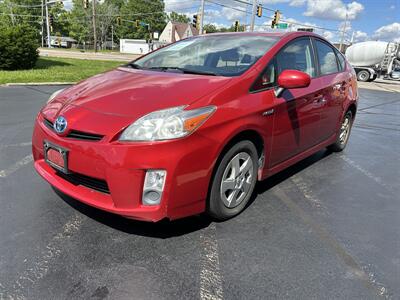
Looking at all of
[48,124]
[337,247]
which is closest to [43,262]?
[48,124]

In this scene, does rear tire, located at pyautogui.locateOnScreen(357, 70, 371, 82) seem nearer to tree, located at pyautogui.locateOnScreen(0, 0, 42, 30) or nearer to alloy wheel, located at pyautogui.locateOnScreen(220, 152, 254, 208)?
alloy wheel, located at pyautogui.locateOnScreen(220, 152, 254, 208)

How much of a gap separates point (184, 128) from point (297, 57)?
75.6 inches

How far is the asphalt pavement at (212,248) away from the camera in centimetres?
222

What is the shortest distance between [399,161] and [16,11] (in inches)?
3525

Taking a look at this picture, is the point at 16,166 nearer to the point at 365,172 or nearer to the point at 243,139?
the point at 243,139

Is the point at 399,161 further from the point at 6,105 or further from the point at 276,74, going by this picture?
the point at 6,105

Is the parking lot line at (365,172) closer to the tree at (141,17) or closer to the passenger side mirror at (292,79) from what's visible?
the passenger side mirror at (292,79)

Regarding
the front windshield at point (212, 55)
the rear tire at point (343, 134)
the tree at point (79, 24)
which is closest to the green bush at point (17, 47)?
the front windshield at point (212, 55)

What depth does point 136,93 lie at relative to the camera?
9.19ft

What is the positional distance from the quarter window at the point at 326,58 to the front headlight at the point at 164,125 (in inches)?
94.0

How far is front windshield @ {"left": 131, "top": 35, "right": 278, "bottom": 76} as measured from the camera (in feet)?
10.7

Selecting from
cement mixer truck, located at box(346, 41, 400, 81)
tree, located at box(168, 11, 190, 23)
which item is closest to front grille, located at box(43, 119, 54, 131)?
cement mixer truck, located at box(346, 41, 400, 81)

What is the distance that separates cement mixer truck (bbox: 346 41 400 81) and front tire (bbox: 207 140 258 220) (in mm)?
25485

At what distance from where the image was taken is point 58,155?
2674mm
